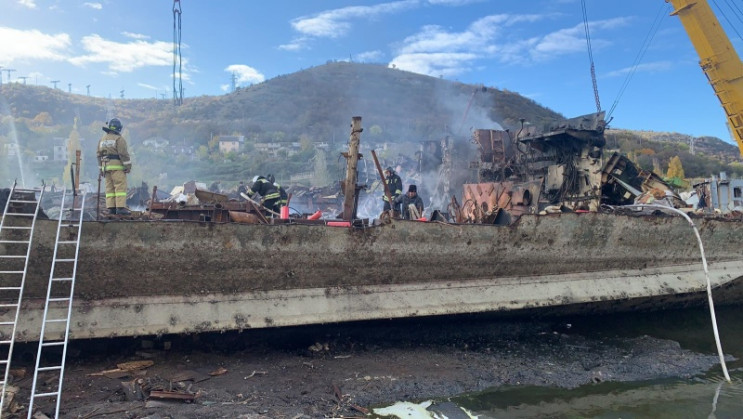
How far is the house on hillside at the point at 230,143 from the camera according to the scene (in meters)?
52.8

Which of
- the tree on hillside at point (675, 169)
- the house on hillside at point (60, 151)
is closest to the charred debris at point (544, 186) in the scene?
the tree on hillside at point (675, 169)

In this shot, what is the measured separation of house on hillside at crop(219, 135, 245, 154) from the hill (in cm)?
72

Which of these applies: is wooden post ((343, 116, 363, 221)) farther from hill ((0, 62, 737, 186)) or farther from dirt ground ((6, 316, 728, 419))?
hill ((0, 62, 737, 186))

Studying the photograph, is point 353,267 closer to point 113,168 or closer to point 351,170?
point 351,170

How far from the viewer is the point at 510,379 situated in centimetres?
434

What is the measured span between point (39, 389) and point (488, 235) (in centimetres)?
442

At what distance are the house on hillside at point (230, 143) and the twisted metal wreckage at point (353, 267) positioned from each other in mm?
49504

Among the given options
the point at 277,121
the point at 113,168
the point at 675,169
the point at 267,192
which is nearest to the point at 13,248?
the point at 113,168

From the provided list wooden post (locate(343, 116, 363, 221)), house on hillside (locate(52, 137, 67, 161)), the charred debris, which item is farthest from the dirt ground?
house on hillside (locate(52, 137, 67, 161))

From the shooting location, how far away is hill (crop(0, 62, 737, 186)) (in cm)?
4166

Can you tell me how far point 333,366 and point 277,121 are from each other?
71387mm

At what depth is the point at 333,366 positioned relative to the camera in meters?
4.27

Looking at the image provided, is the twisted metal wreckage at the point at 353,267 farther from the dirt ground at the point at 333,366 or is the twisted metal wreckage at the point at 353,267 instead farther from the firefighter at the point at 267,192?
the firefighter at the point at 267,192

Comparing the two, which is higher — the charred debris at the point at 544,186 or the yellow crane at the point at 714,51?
the yellow crane at the point at 714,51
